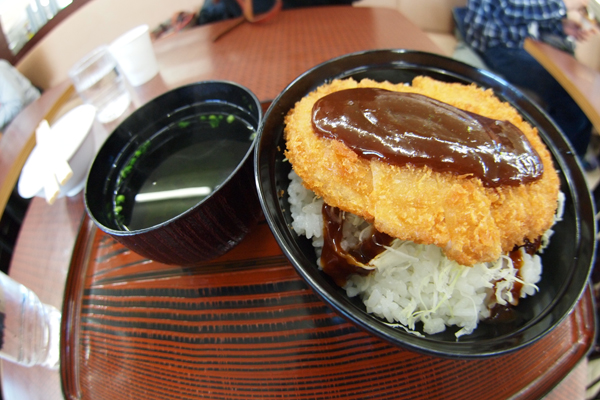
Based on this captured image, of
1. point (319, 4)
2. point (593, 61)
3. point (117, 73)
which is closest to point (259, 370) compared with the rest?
point (117, 73)

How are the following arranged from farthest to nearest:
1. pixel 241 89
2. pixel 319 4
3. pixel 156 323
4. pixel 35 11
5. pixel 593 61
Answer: pixel 35 11 → pixel 593 61 → pixel 319 4 → pixel 241 89 → pixel 156 323

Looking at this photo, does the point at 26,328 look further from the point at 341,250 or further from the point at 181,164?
the point at 341,250

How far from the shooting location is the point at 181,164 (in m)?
1.32

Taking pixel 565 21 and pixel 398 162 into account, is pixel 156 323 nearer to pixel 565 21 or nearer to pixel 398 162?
pixel 398 162

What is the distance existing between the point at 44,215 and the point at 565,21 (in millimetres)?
4533

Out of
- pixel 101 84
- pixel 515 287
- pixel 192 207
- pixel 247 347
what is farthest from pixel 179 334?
pixel 101 84

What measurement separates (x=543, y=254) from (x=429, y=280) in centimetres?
46

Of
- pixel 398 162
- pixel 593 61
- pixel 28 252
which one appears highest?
pixel 398 162

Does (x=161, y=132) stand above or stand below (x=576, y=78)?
above

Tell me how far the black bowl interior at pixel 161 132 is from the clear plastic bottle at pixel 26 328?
57cm

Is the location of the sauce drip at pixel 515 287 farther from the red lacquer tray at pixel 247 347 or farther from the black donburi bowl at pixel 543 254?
the red lacquer tray at pixel 247 347

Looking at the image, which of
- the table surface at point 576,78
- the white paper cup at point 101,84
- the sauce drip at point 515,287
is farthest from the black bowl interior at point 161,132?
the table surface at point 576,78

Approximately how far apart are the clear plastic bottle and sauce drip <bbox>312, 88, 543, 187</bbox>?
1.32m

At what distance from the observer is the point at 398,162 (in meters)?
0.95
